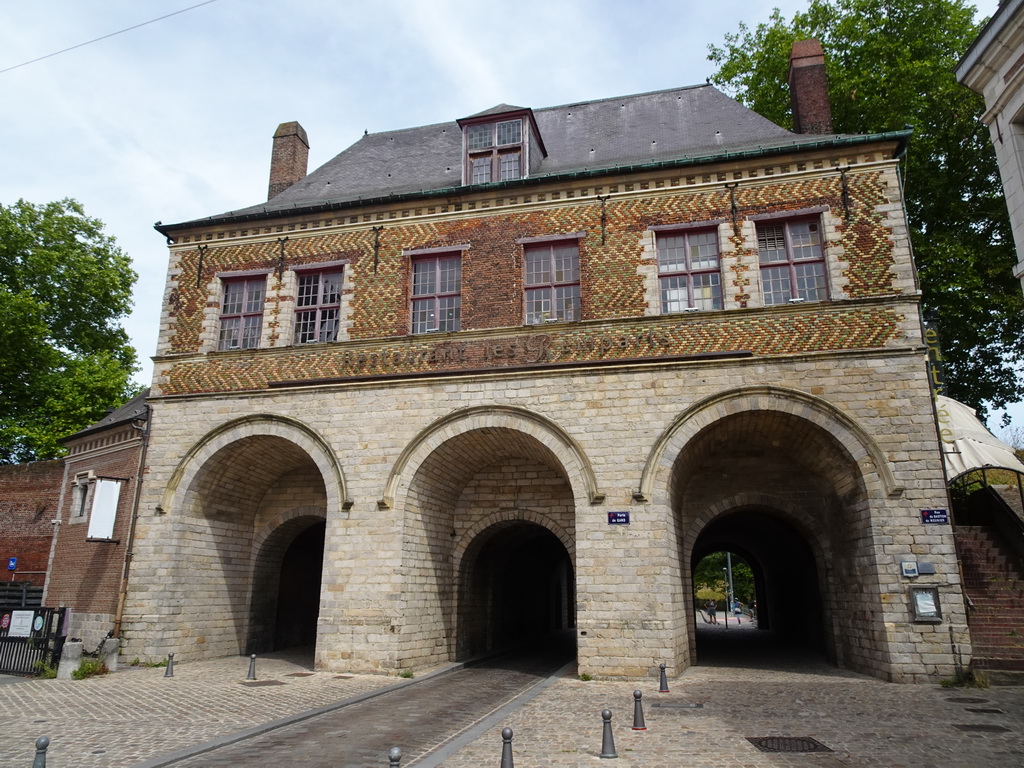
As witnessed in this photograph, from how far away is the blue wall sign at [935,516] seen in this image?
1109 centimetres

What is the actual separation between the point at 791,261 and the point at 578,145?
229 inches

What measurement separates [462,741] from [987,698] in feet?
24.1

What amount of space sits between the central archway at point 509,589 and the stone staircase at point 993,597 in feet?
27.7

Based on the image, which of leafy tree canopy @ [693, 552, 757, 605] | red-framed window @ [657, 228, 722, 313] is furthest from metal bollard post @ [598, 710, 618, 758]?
leafy tree canopy @ [693, 552, 757, 605]

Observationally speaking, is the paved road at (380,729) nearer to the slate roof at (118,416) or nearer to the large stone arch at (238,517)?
the large stone arch at (238,517)

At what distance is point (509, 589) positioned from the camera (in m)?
18.5

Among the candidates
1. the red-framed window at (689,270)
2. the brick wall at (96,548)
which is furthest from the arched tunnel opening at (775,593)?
the brick wall at (96,548)

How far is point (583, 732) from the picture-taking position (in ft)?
25.5

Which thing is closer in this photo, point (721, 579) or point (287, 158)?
point (287, 158)

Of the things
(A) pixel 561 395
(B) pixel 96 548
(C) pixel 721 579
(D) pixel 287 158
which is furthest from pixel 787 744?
(C) pixel 721 579

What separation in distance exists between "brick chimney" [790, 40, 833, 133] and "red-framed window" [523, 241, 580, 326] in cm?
577

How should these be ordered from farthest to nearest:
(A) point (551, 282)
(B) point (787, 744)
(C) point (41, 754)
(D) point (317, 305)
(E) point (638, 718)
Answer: (D) point (317, 305) → (A) point (551, 282) → (E) point (638, 718) → (B) point (787, 744) → (C) point (41, 754)

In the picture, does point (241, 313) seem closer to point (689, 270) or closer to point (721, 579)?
point (689, 270)

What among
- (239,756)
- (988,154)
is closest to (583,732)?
(239,756)
